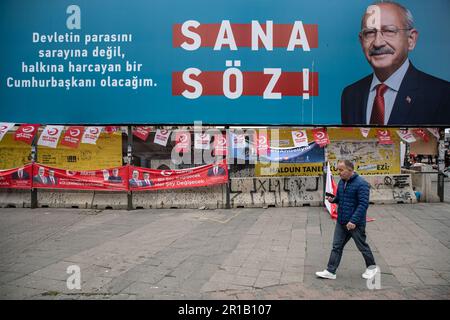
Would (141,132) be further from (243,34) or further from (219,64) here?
(243,34)

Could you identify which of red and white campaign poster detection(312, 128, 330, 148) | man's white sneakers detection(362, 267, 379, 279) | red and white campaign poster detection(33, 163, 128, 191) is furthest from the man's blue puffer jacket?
red and white campaign poster detection(33, 163, 128, 191)

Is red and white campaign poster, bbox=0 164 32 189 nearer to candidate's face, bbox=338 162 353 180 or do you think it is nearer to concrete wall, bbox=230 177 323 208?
concrete wall, bbox=230 177 323 208

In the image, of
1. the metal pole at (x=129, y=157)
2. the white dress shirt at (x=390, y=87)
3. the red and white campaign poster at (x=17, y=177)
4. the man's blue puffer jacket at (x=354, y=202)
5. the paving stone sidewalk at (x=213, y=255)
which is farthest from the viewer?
the red and white campaign poster at (x=17, y=177)

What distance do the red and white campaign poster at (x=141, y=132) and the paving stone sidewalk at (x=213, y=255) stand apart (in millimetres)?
2531

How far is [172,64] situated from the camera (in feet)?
29.9

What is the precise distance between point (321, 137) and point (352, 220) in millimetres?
6249

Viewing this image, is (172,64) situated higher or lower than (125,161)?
higher

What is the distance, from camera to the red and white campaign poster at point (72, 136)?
1091 cm

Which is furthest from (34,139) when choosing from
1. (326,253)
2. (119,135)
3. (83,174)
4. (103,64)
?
(326,253)

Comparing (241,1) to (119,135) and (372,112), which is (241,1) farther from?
(119,135)

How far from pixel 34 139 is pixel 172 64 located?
17.0 ft

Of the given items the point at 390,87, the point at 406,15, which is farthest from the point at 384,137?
A: the point at 406,15

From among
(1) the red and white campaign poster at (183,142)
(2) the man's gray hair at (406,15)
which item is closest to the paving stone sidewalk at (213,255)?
(1) the red and white campaign poster at (183,142)

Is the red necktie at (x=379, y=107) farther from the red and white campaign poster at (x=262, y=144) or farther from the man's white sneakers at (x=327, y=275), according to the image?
the man's white sneakers at (x=327, y=275)
